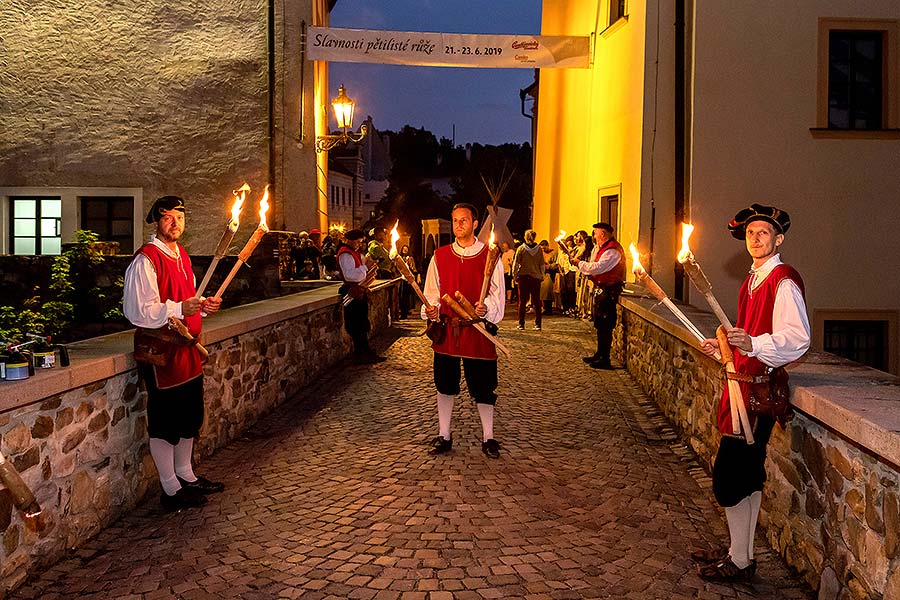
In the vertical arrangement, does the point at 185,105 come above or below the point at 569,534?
above

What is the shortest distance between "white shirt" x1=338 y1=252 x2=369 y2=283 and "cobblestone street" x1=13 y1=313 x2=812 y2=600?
3.04m

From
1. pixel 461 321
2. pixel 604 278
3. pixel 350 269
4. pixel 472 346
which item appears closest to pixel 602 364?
pixel 604 278

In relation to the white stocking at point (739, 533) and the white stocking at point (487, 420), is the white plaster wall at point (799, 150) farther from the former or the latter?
the white stocking at point (739, 533)

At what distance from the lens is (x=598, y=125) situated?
15117 millimetres

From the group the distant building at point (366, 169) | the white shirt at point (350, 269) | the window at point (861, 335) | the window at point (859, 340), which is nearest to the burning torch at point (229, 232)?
the white shirt at point (350, 269)

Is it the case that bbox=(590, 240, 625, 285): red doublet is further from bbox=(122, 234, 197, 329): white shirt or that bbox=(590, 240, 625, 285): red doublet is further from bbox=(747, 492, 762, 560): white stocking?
bbox=(122, 234, 197, 329): white shirt

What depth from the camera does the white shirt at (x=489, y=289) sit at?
605cm

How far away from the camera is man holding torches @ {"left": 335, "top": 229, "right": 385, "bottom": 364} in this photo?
10.5 meters

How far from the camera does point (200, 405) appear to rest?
5.13 metres

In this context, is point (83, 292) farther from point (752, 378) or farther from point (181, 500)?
point (752, 378)

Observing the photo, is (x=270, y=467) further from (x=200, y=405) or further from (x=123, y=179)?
(x=123, y=179)

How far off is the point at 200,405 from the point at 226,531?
892 mm

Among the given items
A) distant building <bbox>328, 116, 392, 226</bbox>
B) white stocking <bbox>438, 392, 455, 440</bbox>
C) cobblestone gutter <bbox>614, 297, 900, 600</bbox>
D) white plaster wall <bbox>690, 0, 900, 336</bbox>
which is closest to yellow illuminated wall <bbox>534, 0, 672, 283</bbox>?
white plaster wall <bbox>690, 0, 900, 336</bbox>

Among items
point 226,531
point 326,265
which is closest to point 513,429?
point 226,531
